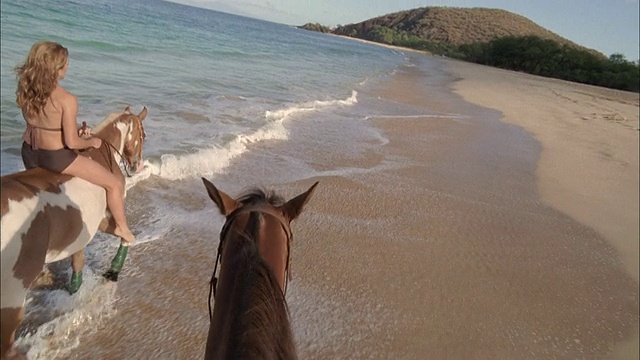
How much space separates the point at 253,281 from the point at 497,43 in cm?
7633

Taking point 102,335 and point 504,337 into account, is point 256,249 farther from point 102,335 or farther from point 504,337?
point 504,337

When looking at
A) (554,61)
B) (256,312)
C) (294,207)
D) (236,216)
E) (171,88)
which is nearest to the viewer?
(256,312)

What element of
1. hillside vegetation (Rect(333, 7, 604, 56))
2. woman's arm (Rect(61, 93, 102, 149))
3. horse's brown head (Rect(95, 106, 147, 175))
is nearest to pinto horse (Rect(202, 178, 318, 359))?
woman's arm (Rect(61, 93, 102, 149))

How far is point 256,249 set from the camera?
5.60 feet

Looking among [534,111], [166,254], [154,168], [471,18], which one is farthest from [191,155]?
[471,18]

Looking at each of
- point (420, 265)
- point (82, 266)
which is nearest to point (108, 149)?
point (82, 266)

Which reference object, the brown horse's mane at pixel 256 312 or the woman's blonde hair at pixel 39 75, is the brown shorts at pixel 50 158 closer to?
the woman's blonde hair at pixel 39 75

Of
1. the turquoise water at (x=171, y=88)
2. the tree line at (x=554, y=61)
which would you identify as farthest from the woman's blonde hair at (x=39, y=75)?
the tree line at (x=554, y=61)

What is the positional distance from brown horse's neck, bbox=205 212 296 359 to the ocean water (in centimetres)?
190

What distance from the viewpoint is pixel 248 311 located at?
1510 mm

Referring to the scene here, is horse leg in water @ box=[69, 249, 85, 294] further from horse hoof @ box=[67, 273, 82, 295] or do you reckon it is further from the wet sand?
the wet sand

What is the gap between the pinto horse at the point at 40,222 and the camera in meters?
2.35

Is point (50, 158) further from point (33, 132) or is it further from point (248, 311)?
point (248, 311)

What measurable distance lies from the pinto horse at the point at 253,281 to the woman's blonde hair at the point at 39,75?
4.99 feet
